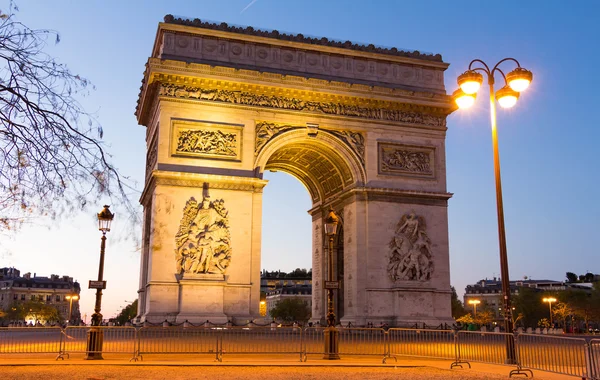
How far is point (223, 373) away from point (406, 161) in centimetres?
2040

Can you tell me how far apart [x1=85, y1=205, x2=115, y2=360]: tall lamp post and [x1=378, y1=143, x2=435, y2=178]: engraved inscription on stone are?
1656 cm

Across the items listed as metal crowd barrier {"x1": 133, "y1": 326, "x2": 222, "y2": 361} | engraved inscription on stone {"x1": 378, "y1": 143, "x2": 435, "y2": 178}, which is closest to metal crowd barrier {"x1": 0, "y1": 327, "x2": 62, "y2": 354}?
metal crowd barrier {"x1": 133, "y1": 326, "x2": 222, "y2": 361}

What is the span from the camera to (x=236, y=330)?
22.3 m

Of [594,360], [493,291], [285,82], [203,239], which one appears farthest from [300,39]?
[493,291]

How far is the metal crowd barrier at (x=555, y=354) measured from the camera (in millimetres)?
12828

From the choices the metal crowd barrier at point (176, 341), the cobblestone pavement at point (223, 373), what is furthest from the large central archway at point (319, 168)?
the cobblestone pavement at point (223, 373)

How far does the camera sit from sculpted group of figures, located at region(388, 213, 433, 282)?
31.2 metres

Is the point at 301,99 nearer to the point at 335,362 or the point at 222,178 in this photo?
the point at 222,178

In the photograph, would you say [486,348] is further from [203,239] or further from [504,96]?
[203,239]

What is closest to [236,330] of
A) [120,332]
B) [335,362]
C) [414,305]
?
[120,332]

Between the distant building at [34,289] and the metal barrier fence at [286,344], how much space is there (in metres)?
117

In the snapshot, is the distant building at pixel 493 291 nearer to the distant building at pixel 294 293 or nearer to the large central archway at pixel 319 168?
the distant building at pixel 294 293

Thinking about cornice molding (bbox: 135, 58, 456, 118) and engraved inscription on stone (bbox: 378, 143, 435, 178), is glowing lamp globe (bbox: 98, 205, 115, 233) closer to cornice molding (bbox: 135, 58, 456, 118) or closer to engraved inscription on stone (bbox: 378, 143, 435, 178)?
cornice molding (bbox: 135, 58, 456, 118)

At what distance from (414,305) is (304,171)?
10257 mm
